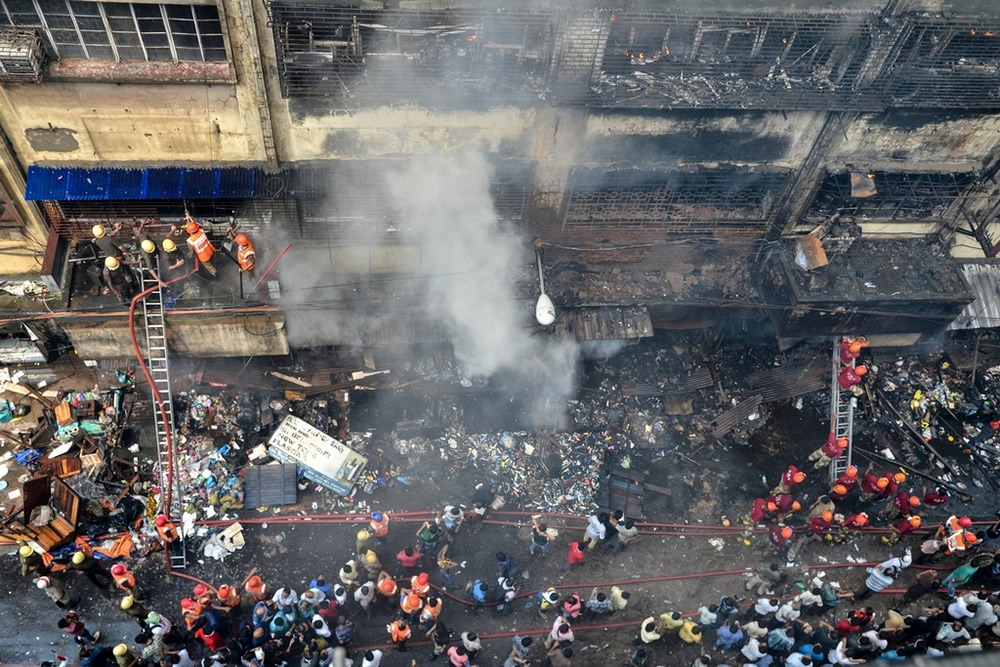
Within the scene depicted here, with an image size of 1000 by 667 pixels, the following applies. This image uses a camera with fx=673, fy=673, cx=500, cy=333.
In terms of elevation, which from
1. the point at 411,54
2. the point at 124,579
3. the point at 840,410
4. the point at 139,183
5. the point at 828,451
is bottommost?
the point at 124,579

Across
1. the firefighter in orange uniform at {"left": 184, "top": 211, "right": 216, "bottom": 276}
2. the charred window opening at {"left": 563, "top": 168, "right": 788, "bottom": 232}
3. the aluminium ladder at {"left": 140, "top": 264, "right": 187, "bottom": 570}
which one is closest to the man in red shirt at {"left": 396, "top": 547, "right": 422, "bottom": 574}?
the aluminium ladder at {"left": 140, "top": 264, "right": 187, "bottom": 570}

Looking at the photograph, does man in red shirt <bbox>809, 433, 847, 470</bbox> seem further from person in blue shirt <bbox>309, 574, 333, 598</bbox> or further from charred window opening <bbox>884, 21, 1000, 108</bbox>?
person in blue shirt <bbox>309, 574, 333, 598</bbox>

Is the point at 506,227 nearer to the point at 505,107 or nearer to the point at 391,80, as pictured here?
the point at 505,107

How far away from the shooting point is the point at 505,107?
12969mm

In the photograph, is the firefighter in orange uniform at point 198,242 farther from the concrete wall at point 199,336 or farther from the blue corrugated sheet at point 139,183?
the concrete wall at point 199,336

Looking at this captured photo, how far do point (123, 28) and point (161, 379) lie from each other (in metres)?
7.04

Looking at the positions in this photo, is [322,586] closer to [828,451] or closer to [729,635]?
[729,635]

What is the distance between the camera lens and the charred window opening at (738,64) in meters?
12.6

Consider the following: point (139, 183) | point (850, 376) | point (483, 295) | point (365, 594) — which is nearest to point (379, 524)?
point (365, 594)

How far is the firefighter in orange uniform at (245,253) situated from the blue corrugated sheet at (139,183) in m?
0.86

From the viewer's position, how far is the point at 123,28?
37.8ft

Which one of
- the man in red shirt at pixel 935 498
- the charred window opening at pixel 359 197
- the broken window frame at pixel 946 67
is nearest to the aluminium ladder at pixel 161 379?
the charred window opening at pixel 359 197

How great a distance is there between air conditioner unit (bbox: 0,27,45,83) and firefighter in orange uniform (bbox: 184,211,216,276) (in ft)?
11.1

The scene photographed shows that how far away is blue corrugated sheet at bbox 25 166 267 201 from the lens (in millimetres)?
12828
